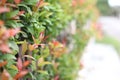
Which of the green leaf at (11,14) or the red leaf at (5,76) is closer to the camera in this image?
the red leaf at (5,76)

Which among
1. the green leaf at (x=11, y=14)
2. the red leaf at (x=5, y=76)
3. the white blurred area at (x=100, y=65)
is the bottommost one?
the red leaf at (x=5, y=76)

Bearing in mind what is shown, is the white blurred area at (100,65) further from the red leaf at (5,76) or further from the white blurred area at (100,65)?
the red leaf at (5,76)

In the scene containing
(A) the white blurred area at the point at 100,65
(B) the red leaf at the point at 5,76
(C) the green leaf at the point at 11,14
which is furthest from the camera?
(A) the white blurred area at the point at 100,65

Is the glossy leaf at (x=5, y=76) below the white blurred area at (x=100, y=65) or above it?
below

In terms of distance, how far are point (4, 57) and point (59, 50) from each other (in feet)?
4.59

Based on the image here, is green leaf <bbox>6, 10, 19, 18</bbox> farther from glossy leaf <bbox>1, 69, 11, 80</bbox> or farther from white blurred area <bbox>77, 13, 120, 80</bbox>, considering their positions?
white blurred area <bbox>77, 13, 120, 80</bbox>

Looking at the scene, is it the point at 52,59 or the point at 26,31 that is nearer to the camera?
the point at 26,31

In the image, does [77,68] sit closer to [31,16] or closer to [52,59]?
[52,59]

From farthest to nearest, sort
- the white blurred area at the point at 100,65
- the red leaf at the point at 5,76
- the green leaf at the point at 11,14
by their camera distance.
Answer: the white blurred area at the point at 100,65
the green leaf at the point at 11,14
the red leaf at the point at 5,76

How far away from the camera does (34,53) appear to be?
262 centimetres

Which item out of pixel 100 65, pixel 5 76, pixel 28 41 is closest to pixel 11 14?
pixel 5 76

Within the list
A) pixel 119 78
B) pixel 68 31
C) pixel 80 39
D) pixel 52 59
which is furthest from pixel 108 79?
pixel 52 59

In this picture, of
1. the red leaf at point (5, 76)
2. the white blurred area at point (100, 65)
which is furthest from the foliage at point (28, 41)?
the white blurred area at point (100, 65)

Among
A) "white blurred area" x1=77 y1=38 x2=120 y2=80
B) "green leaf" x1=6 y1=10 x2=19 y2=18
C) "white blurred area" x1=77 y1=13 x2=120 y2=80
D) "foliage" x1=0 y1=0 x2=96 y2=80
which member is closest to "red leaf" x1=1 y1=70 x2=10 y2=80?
"foliage" x1=0 y1=0 x2=96 y2=80
